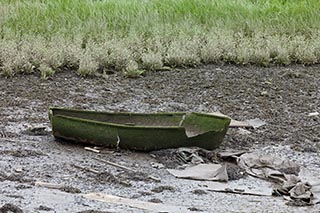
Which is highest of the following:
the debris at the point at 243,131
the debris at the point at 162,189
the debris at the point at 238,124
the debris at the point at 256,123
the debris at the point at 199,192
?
the debris at the point at 162,189

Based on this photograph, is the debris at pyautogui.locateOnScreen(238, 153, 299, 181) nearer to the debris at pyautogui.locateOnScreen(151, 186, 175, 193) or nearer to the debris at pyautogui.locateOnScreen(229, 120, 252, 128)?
the debris at pyautogui.locateOnScreen(151, 186, 175, 193)

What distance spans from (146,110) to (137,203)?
317 centimetres

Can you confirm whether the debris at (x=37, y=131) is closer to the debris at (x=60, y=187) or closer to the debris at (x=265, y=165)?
the debris at (x=60, y=187)

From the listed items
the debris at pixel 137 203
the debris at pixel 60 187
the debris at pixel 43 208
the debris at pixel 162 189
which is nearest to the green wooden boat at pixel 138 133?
the debris at pixel 162 189

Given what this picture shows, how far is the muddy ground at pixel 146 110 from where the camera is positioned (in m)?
5.65

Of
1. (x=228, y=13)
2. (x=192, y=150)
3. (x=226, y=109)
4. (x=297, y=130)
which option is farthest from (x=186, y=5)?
(x=192, y=150)

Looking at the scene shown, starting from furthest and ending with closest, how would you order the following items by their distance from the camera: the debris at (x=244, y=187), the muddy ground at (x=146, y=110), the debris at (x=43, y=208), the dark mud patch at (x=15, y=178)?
the debris at (x=244, y=187) → the dark mud patch at (x=15, y=178) → the muddy ground at (x=146, y=110) → the debris at (x=43, y=208)

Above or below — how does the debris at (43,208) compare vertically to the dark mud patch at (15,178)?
above

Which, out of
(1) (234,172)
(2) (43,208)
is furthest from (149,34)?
(2) (43,208)

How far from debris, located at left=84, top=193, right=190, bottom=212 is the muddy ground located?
80 mm

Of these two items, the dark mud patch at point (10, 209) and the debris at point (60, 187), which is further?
the debris at point (60, 187)

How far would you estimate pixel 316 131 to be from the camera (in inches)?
319

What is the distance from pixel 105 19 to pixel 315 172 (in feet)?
19.0

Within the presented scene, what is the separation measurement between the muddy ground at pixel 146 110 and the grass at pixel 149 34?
249 millimetres
